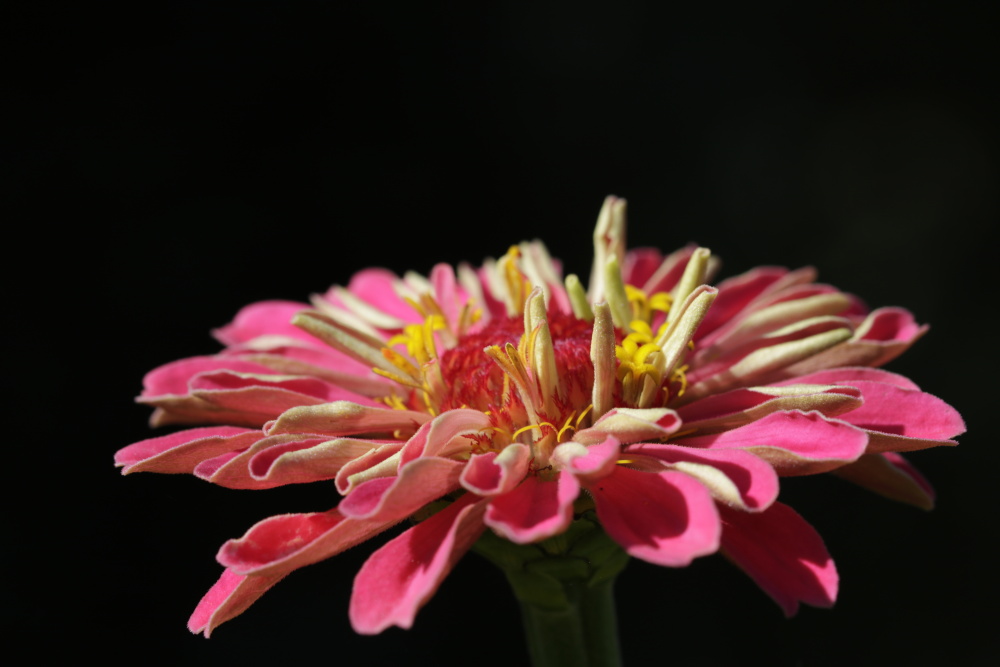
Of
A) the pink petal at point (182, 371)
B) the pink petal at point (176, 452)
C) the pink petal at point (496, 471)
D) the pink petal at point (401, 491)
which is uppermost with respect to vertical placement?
the pink petal at point (182, 371)

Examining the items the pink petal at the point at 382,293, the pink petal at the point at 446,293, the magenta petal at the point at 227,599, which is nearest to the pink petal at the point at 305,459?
the magenta petal at the point at 227,599

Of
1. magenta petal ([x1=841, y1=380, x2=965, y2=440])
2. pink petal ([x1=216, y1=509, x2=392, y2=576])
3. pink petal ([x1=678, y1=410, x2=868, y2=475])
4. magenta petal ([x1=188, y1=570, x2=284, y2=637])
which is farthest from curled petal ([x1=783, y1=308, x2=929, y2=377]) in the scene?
magenta petal ([x1=188, y1=570, x2=284, y2=637])

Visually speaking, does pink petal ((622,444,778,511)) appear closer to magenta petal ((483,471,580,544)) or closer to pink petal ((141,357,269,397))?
magenta petal ((483,471,580,544))

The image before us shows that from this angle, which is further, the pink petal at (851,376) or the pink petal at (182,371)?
the pink petal at (182,371)

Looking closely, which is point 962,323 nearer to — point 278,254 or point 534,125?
point 534,125

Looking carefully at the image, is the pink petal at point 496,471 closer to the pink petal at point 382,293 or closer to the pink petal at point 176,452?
the pink petal at point 176,452
